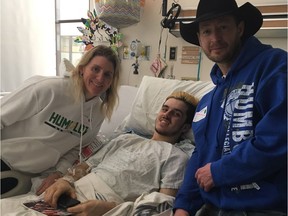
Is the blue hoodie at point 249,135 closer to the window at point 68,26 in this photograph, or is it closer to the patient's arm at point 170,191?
the patient's arm at point 170,191

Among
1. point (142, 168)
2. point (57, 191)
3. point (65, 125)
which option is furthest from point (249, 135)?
point (65, 125)

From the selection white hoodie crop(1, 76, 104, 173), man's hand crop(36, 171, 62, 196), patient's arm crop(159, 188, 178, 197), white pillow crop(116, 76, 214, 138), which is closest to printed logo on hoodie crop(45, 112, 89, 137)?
white hoodie crop(1, 76, 104, 173)

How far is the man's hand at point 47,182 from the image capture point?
1.52 metres

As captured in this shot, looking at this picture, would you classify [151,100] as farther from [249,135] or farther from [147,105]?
[249,135]

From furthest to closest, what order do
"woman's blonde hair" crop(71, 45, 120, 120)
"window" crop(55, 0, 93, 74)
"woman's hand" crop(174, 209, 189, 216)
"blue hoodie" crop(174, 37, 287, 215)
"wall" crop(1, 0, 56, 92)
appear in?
1. "window" crop(55, 0, 93, 74)
2. "wall" crop(1, 0, 56, 92)
3. "woman's blonde hair" crop(71, 45, 120, 120)
4. "woman's hand" crop(174, 209, 189, 216)
5. "blue hoodie" crop(174, 37, 287, 215)

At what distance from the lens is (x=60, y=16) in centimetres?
343

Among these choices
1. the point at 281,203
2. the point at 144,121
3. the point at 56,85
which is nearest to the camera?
the point at 281,203

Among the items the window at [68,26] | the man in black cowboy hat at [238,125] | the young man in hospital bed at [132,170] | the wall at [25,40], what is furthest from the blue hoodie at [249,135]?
the wall at [25,40]

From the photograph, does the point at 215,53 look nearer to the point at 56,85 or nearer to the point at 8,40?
the point at 56,85

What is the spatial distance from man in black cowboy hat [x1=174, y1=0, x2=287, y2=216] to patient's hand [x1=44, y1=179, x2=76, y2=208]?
0.55 meters

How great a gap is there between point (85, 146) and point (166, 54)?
1.20 m

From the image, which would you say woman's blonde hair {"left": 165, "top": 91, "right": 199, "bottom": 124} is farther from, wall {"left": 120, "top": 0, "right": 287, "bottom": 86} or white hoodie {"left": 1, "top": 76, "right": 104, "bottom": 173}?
wall {"left": 120, "top": 0, "right": 287, "bottom": 86}

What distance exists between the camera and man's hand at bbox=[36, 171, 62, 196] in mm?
1524

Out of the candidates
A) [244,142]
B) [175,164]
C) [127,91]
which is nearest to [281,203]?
[244,142]
